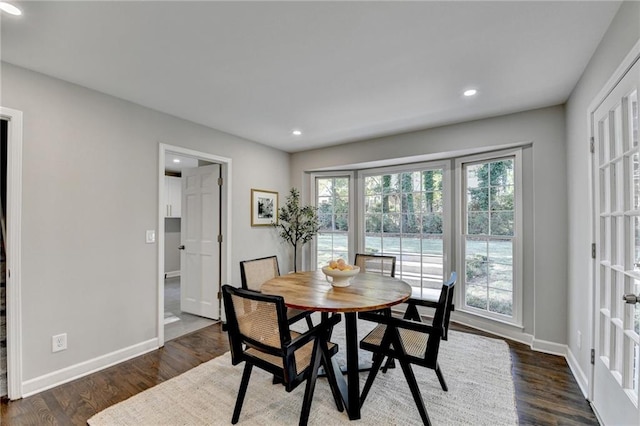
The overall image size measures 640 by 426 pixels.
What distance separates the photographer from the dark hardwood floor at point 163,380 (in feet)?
6.31

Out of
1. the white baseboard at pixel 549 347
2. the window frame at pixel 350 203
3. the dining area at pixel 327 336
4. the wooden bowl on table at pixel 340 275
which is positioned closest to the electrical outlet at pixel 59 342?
the dining area at pixel 327 336

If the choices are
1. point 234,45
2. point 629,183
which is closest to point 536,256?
point 629,183

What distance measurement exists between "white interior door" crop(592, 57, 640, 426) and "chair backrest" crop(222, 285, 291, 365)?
68.1 inches

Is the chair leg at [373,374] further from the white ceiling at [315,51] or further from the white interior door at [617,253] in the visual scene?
the white ceiling at [315,51]

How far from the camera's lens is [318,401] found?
2051 mm

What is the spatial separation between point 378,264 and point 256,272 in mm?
1253

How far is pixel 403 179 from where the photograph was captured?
4.11 m

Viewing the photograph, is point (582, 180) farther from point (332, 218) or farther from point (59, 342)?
point (59, 342)

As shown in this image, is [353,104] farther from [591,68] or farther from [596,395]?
[596,395]

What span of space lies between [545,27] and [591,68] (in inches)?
26.1

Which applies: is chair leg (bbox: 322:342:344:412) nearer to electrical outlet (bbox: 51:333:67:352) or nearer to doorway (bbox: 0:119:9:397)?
electrical outlet (bbox: 51:333:67:352)

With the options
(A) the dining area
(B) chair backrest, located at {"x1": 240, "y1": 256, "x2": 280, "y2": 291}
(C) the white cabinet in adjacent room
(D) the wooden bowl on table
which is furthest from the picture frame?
(C) the white cabinet in adjacent room

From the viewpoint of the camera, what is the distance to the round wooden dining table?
6.02 feet

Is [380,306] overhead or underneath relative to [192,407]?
overhead
